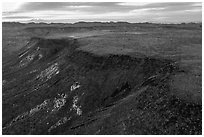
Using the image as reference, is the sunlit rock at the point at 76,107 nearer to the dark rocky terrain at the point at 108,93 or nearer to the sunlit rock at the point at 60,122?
the dark rocky terrain at the point at 108,93

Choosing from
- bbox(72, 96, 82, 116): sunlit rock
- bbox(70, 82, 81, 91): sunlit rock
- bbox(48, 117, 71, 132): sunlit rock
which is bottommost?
bbox(48, 117, 71, 132): sunlit rock

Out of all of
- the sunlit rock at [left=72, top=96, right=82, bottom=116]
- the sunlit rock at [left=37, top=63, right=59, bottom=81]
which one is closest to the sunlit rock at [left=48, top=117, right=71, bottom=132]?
the sunlit rock at [left=72, top=96, right=82, bottom=116]

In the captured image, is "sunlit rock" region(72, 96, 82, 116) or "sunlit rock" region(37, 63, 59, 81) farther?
"sunlit rock" region(37, 63, 59, 81)

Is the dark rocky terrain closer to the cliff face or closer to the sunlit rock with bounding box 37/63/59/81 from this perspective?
the cliff face

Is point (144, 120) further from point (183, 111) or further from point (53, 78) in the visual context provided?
point (53, 78)

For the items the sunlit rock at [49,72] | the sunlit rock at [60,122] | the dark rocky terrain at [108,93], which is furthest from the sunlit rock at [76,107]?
the sunlit rock at [49,72]

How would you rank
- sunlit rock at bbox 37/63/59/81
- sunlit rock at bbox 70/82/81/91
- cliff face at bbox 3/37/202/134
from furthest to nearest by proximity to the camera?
sunlit rock at bbox 37/63/59/81
sunlit rock at bbox 70/82/81/91
cliff face at bbox 3/37/202/134

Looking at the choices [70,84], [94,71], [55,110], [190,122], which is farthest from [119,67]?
[190,122]
